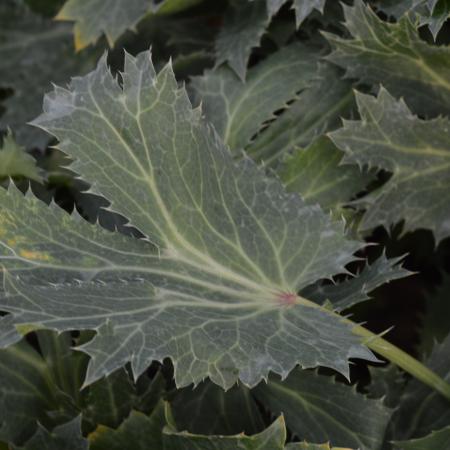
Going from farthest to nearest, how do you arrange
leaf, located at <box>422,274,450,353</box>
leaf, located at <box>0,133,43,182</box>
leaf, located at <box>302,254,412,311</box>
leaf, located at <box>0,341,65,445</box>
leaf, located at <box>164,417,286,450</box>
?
1. leaf, located at <box>422,274,450,353</box>
2. leaf, located at <box>0,133,43,182</box>
3. leaf, located at <box>0,341,65,445</box>
4. leaf, located at <box>302,254,412,311</box>
5. leaf, located at <box>164,417,286,450</box>

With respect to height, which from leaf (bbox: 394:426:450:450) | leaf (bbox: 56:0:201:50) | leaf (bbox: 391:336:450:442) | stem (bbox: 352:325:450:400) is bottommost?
leaf (bbox: 391:336:450:442)

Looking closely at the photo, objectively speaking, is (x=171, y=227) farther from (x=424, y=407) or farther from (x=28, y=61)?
(x=28, y=61)

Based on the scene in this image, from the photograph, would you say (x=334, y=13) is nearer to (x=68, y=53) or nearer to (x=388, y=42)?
(x=388, y=42)

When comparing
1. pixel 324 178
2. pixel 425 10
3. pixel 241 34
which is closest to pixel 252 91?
pixel 241 34

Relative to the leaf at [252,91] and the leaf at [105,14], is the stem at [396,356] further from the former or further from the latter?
the leaf at [105,14]

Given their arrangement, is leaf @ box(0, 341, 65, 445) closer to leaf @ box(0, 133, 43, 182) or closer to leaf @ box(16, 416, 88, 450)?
leaf @ box(16, 416, 88, 450)

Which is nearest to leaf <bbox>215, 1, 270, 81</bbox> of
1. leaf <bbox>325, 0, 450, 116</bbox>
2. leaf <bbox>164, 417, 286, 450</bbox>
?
leaf <bbox>325, 0, 450, 116</bbox>

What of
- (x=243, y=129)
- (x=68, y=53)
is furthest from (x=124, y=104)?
(x=68, y=53)
